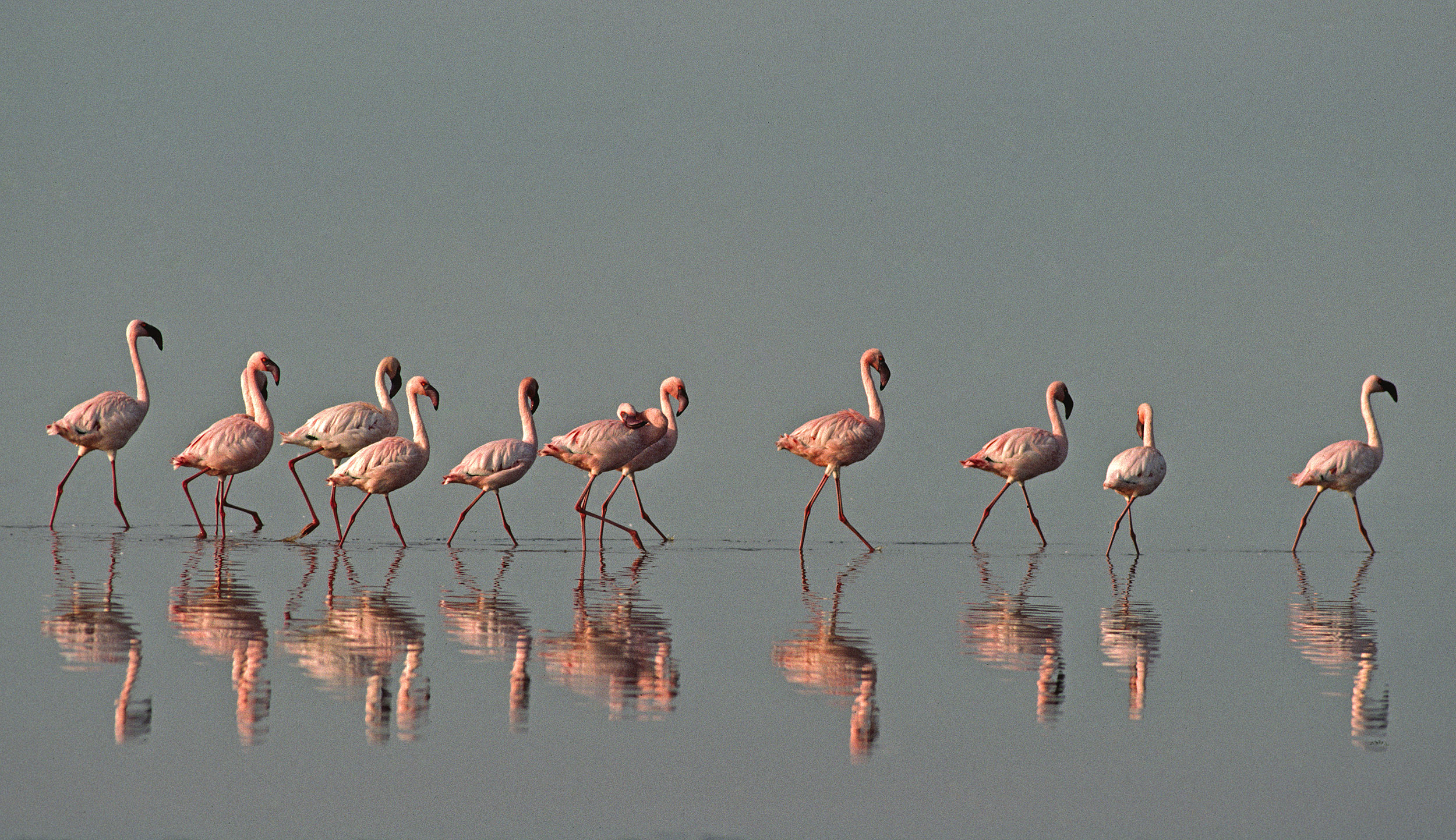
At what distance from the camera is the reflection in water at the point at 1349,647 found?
676 centimetres

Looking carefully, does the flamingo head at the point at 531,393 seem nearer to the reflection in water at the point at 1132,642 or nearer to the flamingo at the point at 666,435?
the flamingo at the point at 666,435

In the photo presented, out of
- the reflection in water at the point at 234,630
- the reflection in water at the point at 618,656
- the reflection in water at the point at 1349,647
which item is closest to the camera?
the reflection in water at the point at 234,630

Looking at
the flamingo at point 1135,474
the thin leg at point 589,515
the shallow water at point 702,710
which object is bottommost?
the shallow water at point 702,710

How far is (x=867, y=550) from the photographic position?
15766 mm

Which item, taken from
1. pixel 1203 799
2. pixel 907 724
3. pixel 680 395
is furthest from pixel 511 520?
pixel 1203 799

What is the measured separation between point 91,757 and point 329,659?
2026mm

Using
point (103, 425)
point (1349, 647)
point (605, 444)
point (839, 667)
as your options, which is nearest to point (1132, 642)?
point (1349, 647)

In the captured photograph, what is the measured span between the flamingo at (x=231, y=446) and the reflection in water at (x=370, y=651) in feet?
17.3

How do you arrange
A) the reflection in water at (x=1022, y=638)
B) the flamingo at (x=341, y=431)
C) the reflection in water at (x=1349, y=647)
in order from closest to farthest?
the reflection in water at (x=1349, y=647) → the reflection in water at (x=1022, y=638) → the flamingo at (x=341, y=431)

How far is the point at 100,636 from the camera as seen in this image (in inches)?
318

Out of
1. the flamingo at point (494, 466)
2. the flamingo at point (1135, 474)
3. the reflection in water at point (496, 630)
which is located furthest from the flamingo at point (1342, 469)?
the reflection in water at point (496, 630)

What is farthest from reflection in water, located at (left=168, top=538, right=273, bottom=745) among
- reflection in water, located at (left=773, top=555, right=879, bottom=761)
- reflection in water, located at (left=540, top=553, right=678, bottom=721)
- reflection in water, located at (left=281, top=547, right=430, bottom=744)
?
reflection in water, located at (left=773, top=555, right=879, bottom=761)

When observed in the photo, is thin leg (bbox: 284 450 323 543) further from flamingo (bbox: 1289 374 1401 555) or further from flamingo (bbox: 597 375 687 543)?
flamingo (bbox: 1289 374 1401 555)

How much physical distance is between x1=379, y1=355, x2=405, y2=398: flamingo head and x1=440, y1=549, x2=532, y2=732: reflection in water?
259 inches
